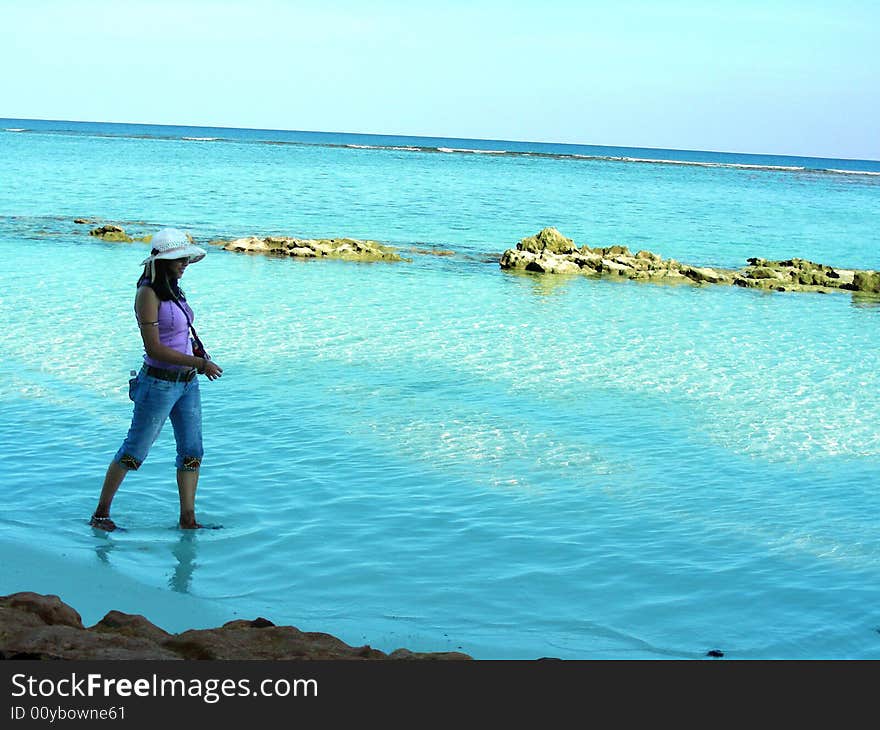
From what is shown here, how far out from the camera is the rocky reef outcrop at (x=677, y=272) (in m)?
22.9

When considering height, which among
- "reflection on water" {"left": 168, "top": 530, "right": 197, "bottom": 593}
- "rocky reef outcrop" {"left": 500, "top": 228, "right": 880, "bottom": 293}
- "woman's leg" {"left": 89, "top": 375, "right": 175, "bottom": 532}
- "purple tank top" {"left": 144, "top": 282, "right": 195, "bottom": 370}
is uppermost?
"purple tank top" {"left": 144, "top": 282, "right": 195, "bottom": 370}

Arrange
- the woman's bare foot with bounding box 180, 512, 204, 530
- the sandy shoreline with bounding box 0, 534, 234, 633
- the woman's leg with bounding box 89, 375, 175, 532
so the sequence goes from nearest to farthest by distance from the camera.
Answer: the sandy shoreline with bounding box 0, 534, 234, 633 < the woman's leg with bounding box 89, 375, 175, 532 < the woman's bare foot with bounding box 180, 512, 204, 530

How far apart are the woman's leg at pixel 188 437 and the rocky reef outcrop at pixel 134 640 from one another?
1.99 metres

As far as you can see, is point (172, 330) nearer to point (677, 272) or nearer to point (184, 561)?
point (184, 561)

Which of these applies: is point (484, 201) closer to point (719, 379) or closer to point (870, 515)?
point (719, 379)

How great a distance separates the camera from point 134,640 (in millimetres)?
4172

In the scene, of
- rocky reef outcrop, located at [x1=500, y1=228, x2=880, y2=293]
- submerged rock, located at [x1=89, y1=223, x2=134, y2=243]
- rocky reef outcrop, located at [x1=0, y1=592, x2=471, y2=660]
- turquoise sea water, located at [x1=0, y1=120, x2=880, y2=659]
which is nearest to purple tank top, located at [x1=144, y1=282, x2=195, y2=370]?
turquoise sea water, located at [x1=0, y1=120, x2=880, y2=659]

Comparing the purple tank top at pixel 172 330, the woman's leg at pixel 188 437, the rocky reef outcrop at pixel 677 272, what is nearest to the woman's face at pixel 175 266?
the purple tank top at pixel 172 330

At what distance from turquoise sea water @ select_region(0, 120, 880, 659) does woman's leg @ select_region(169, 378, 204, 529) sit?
1.07 ft

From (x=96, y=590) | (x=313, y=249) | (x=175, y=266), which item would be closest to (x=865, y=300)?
(x=313, y=249)

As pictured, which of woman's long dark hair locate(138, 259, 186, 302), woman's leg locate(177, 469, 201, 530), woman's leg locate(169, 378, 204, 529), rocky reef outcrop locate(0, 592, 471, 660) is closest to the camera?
rocky reef outcrop locate(0, 592, 471, 660)

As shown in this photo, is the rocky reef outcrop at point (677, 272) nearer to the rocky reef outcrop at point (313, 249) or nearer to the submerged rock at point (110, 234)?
the rocky reef outcrop at point (313, 249)

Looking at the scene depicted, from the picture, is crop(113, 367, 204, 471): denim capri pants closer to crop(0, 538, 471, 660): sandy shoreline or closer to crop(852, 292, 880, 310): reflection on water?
crop(0, 538, 471, 660): sandy shoreline

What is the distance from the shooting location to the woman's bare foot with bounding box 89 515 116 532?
6.74 meters
